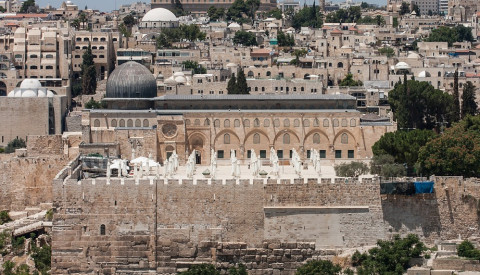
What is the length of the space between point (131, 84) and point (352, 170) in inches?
642

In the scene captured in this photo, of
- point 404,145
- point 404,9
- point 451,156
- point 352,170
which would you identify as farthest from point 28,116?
point 404,9

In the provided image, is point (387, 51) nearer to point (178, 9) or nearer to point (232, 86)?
point (232, 86)

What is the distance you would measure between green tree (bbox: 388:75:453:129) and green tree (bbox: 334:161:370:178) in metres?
21.2

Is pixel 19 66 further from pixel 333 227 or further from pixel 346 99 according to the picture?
pixel 333 227

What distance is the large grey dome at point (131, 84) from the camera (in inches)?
2611

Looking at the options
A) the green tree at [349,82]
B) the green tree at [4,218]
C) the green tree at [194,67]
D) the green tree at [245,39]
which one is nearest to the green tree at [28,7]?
the green tree at [245,39]

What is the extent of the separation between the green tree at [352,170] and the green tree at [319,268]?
4.88m

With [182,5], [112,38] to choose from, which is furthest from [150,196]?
[182,5]

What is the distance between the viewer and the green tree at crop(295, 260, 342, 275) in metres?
48.3

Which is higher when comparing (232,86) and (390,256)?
(232,86)

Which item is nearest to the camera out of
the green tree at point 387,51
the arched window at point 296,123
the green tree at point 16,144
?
the arched window at point 296,123

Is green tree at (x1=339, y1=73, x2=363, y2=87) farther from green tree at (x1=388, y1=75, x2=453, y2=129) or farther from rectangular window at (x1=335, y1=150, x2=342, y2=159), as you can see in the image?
rectangular window at (x1=335, y1=150, x2=342, y2=159)

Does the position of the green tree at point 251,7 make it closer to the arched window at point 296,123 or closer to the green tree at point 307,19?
the green tree at point 307,19

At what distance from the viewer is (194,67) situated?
338ft
